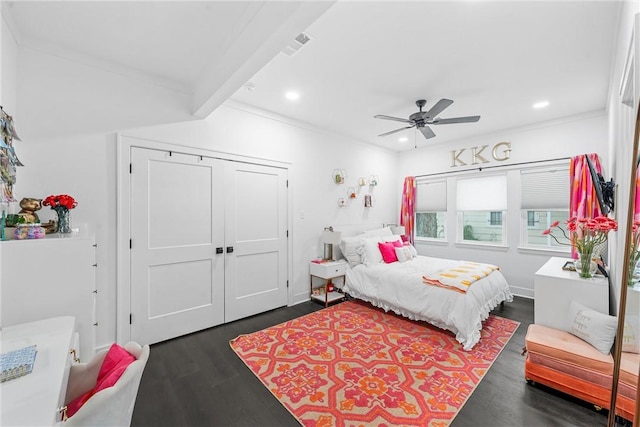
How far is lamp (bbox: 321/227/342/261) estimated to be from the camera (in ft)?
13.1

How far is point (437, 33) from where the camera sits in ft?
6.77

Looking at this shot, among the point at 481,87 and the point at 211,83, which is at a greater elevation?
the point at 481,87

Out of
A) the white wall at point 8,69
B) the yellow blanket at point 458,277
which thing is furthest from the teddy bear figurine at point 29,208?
the yellow blanket at point 458,277

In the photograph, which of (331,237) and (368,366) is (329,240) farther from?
(368,366)

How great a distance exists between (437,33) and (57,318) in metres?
3.39

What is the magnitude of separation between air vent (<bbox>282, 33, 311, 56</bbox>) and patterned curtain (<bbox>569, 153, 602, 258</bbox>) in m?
3.98

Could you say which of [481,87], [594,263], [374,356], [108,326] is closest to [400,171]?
[481,87]

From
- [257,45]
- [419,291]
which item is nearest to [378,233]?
[419,291]

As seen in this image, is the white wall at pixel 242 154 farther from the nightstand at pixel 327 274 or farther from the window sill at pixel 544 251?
the window sill at pixel 544 251

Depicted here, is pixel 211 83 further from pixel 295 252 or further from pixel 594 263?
pixel 594 263

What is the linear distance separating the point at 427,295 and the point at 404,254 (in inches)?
44.5

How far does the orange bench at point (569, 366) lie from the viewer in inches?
70.5

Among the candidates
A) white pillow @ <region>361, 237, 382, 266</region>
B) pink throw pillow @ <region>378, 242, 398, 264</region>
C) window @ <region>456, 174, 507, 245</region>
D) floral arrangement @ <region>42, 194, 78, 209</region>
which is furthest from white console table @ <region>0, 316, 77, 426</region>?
window @ <region>456, 174, 507, 245</region>

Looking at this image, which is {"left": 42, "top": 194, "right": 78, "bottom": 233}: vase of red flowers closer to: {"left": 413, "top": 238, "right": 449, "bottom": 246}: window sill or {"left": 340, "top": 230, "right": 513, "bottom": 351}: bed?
{"left": 340, "top": 230, "right": 513, "bottom": 351}: bed
